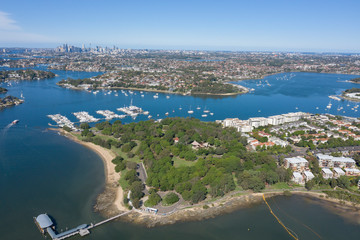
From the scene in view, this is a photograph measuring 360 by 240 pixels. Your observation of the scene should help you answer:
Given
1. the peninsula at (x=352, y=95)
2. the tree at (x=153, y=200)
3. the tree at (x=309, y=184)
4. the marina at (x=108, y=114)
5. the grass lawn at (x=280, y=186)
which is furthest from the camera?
the peninsula at (x=352, y=95)

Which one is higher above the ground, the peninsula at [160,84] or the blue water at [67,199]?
the peninsula at [160,84]

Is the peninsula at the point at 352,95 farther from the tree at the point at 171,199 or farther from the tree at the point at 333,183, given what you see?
the tree at the point at 171,199

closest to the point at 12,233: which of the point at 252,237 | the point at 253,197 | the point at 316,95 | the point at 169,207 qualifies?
the point at 169,207

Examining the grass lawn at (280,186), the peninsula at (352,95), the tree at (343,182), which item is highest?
the peninsula at (352,95)

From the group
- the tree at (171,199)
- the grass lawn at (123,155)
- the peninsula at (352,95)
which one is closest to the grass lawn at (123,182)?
the grass lawn at (123,155)

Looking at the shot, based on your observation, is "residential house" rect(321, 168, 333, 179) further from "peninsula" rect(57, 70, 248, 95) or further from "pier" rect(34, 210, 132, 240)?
"peninsula" rect(57, 70, 248, 95)

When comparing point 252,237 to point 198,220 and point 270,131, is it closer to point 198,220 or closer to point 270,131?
point 198,220

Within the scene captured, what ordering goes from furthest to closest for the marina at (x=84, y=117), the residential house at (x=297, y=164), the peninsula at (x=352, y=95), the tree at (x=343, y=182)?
the peninsula at (x=352, y=95) < the marina at (x=84, y=117) < the residential house at (x=297, y=164) < the tree at (x=343, y=182)

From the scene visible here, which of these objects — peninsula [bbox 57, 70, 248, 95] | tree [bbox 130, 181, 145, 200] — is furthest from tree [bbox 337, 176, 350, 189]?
peninsula [bbox 57, 70, 248, 95]
